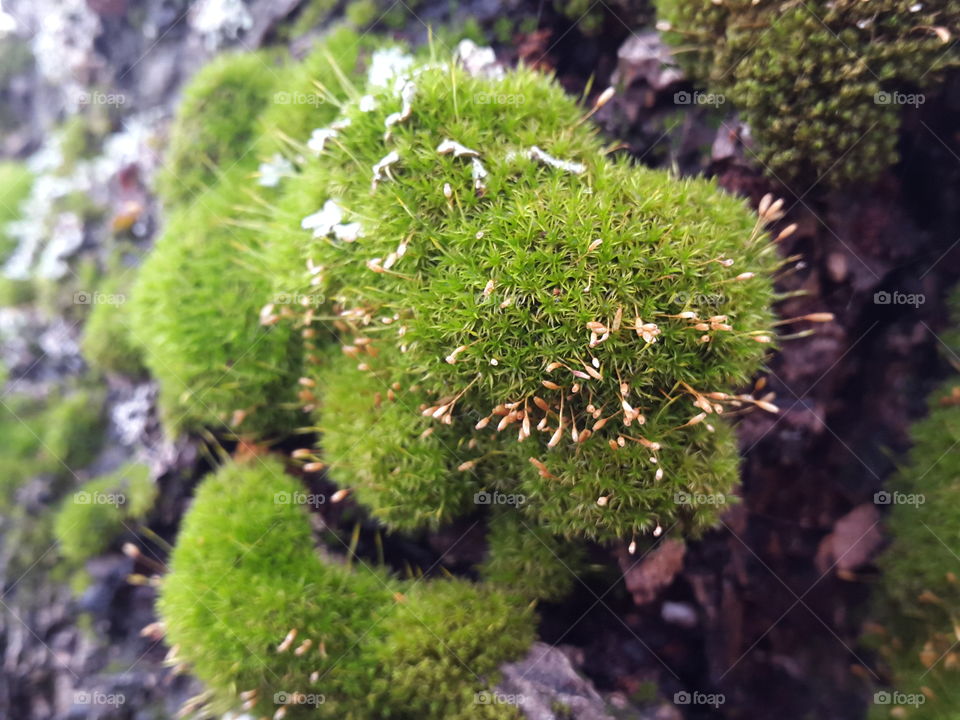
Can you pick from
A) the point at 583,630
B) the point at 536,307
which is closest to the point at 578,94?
the point at 536,307

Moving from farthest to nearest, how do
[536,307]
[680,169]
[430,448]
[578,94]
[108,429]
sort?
[108,429]
[578,94]
[680,169]
[430,448]
[536,307]

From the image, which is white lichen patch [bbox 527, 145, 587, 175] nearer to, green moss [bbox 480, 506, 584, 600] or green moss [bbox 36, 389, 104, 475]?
green moss [bbox 480, 506, 584, 600]

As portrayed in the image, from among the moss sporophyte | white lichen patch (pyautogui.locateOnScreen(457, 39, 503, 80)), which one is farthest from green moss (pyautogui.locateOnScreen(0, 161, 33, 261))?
white lichen patch (pyautogui.locateOnScreen(457, 39, 503, 80))

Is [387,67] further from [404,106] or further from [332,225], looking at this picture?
[332,225]

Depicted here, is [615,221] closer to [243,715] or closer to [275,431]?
[275,431]

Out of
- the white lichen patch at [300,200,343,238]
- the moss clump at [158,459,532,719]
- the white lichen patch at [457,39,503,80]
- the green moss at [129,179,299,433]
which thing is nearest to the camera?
the moss clump at [158,459,532,719]

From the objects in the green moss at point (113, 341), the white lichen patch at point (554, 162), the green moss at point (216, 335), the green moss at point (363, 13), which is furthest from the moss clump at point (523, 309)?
the green moss at point (113, 341)

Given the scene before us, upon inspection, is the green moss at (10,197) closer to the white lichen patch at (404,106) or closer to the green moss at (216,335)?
the green moss at (216,335)

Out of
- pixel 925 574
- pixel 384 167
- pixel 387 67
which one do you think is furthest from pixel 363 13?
pixel 925 574
